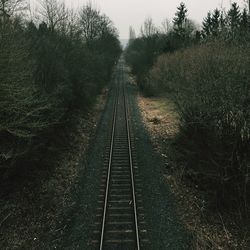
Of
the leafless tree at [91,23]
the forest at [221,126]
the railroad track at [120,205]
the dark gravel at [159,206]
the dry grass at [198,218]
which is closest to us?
the railroad track at [120,205]

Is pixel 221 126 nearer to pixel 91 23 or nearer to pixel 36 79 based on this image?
pixel 36 79

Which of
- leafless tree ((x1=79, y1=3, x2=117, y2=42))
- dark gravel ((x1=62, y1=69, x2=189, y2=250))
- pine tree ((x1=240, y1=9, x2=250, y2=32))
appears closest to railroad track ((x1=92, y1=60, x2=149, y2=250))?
dark gravel ((x1=62, y1=69, x2=189, y2=250))

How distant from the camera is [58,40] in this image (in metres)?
24.4

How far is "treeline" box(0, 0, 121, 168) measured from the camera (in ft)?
39.4

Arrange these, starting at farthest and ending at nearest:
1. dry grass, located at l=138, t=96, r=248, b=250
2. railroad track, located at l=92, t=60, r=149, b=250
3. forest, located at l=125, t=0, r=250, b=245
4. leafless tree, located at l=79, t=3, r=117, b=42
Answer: leafless tree, located at l=79, t=3, r=117, b=42 < forest, located at l=125, t=0, r=250, b=245 < dry grass, located at l=138, t=96, r=248, b=250 < railroad track, located at l=92, t=60, r=149, b=250

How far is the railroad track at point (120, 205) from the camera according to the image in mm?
9469

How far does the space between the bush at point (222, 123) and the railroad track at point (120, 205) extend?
2966mm

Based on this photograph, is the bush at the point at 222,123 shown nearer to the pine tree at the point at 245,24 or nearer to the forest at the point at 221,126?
the forest at the point at 221,126

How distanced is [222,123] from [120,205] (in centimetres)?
532

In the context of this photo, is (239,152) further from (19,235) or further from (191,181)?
(19,235)

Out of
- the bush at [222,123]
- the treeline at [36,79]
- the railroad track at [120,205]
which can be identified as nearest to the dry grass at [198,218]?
the bush at [222,123]

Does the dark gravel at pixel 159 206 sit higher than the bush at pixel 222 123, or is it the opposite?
the bush at pixel 222 123

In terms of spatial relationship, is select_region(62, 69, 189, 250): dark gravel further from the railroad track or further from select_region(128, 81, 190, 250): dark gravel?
the railroad track

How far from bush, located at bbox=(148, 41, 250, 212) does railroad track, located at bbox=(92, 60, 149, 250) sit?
2.97 meters
